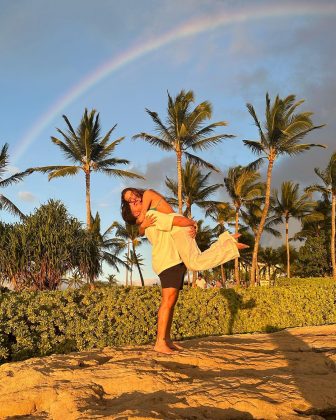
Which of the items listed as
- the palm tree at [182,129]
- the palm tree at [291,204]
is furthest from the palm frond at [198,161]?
the palm tree at [291,204]

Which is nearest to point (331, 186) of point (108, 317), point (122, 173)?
point (122, 173)

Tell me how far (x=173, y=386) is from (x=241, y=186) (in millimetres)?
33853

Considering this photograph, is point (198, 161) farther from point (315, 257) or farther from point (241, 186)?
point (315, 257)

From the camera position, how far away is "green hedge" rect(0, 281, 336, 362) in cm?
536

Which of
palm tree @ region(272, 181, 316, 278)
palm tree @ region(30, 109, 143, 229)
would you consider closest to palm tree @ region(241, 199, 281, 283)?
palm tree @ region(272, 181, 316, 278)

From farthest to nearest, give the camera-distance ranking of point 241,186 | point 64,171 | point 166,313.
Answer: point 241,186 < point 64,171 < point 166,313

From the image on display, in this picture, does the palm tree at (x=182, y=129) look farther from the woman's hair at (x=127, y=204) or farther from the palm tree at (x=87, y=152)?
the woman's hair at (x=127, y=204)

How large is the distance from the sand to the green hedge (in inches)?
73.9

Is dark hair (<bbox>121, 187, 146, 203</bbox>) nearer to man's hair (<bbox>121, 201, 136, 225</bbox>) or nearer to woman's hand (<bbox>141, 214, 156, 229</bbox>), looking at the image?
man's hair (<bbox>121, 201, 136, 225</bbox>)

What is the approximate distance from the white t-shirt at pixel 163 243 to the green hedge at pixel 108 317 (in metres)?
2.25

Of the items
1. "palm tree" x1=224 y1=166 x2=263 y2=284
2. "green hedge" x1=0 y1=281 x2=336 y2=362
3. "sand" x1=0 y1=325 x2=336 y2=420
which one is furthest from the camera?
"palm tree" x1=224 y1=166 x2=263 y2=284

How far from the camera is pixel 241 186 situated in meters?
35.9

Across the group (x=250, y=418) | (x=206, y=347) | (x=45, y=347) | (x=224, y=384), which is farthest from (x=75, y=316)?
(x=250, y=418)

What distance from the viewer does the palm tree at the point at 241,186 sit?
35.6 m
